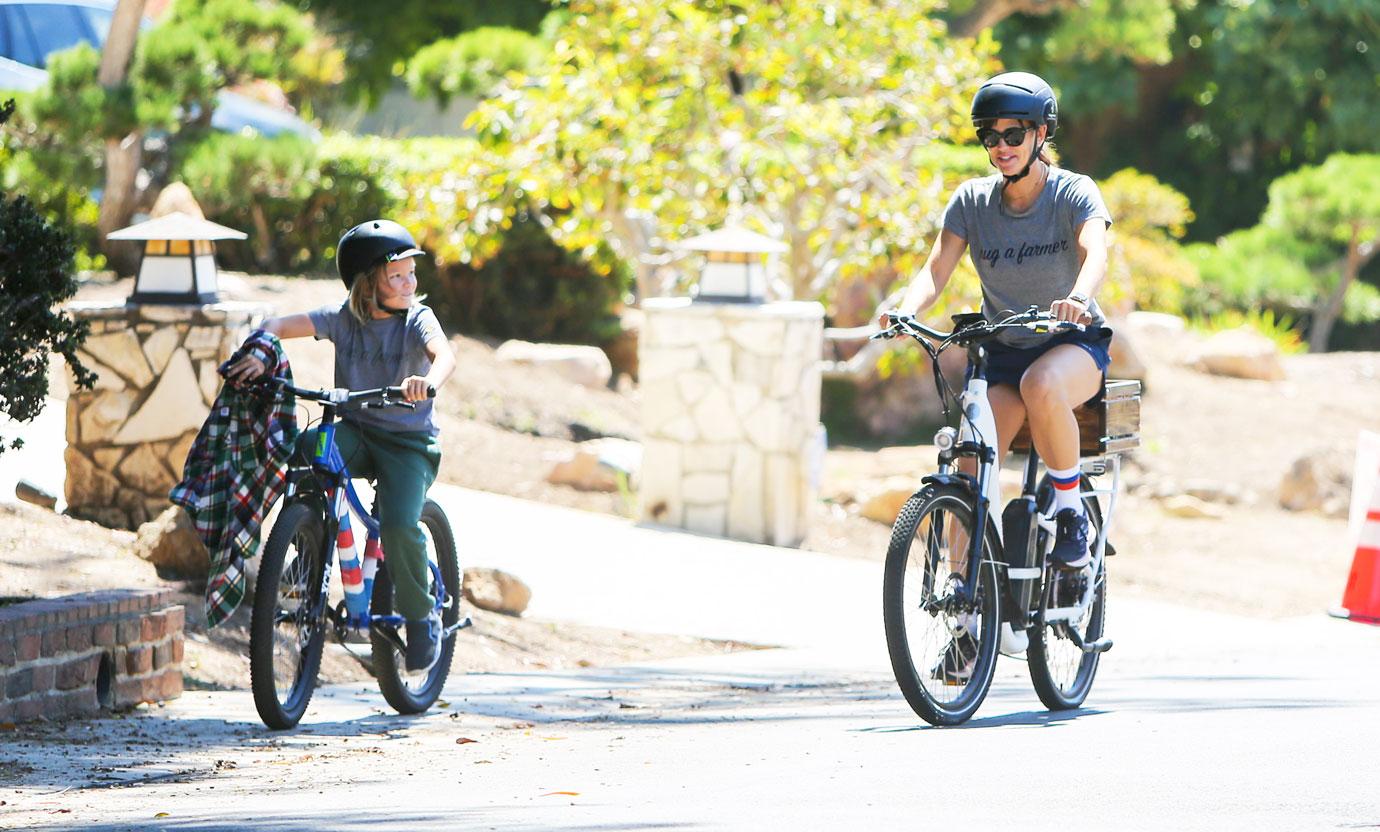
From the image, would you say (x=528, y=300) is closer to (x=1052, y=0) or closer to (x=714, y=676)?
(x=1052, y=0)

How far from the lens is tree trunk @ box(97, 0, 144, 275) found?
1497cm

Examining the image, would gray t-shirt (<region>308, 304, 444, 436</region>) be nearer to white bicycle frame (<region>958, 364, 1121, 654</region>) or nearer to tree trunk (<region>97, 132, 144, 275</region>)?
Answer: white bicycle frame (<region>958, 364, 1121, 654</region>)

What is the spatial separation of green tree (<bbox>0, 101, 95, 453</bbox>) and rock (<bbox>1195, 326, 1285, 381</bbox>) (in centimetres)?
1653

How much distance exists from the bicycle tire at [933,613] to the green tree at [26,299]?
2.82 meters

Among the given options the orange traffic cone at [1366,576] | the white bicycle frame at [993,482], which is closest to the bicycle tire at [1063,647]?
the white bicycle frame at [993,482]

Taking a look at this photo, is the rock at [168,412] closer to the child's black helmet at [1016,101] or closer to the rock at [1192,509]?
the child's black helmet at [1016,101]

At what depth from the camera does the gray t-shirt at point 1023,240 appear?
20.9 feet

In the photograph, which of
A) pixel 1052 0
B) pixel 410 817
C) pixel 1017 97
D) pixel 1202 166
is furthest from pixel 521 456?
pixel 1202 166

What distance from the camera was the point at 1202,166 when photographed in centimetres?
3023

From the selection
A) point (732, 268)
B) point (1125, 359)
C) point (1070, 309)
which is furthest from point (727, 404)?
point (1125, 359)

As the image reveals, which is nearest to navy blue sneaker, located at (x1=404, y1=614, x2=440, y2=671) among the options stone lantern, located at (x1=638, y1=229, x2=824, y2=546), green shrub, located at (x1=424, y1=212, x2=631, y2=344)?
stone lantern, located at (x1=638, y1=229, x2=824, y2=546)

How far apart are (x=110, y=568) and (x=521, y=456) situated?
5576mm

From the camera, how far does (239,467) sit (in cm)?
645

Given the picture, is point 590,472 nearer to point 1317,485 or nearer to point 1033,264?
point 1033,264
